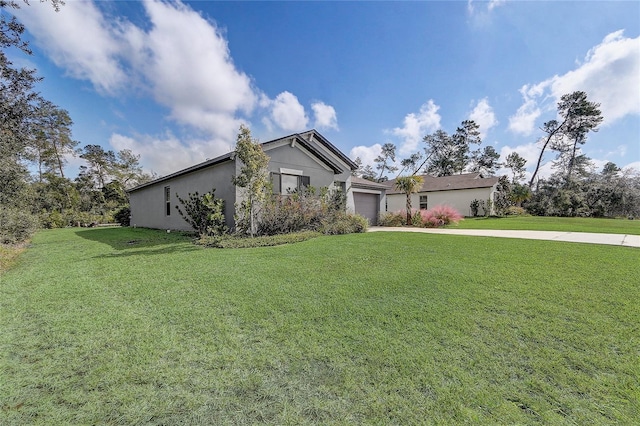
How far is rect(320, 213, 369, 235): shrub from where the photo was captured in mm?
12148

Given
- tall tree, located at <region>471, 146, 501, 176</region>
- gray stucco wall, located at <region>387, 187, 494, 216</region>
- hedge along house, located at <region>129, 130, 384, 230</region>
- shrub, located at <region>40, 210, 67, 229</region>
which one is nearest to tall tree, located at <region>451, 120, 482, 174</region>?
tall tree, located at <region>471, 146, 501, 176</region>

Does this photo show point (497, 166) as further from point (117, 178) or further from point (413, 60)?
point (117, 178)

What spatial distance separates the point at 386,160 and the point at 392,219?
3423 cm

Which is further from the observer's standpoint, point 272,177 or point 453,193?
point 453,193

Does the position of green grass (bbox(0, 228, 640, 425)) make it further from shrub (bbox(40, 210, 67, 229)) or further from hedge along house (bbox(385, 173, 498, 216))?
hedge along house (bbox(385, 173, 498, 216))

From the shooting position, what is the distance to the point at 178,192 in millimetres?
14930

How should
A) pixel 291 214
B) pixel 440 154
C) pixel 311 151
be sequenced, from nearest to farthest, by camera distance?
pixel 291 214 < pixel 311 151 < pixel 440 154

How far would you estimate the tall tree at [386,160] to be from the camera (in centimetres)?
4875

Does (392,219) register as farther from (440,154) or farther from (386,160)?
(440,154)

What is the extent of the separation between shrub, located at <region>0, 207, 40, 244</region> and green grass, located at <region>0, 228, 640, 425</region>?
692 cm

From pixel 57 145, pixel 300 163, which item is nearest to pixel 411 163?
pixel 300 163

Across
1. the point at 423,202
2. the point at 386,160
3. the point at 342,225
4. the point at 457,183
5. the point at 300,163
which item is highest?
the point at 386,160

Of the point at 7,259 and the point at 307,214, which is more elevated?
the point at 307,214

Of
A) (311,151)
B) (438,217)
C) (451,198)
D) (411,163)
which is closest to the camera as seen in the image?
(311,151)
